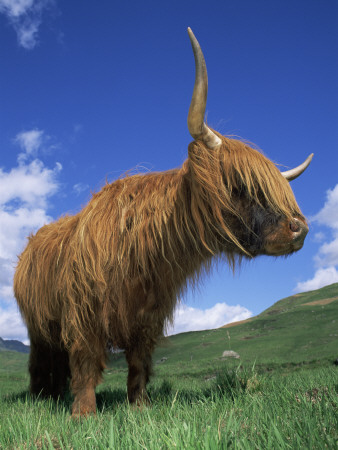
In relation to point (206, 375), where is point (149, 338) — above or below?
above

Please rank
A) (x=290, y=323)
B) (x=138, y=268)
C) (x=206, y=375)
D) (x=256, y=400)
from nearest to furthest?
(x=256, y=400) → (x=138, y=268) → (x=206, y=375) → (x=290, y=323)

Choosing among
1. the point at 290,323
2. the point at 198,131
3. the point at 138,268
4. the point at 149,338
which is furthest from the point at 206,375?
the point at 290,323

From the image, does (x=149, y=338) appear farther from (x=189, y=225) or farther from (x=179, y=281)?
(x=189, y=225)

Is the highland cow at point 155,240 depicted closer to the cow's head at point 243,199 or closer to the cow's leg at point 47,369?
the cow's head at point 243,199

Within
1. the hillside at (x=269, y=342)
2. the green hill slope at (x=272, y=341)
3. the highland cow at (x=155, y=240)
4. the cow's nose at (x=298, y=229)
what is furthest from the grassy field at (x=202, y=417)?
the green hill slope at (x=272, y=341)

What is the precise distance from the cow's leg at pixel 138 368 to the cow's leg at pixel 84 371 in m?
0.46

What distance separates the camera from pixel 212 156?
304 cm

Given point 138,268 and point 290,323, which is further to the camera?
point 290,323

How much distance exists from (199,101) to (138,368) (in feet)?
7.79

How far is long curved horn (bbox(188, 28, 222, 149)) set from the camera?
2682 millimetres

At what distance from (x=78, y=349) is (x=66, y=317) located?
0.88 feet

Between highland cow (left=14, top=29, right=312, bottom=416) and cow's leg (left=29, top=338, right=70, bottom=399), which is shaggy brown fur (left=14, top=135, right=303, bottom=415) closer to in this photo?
highland cow (left=14, top=29, right=312, bottom=416)

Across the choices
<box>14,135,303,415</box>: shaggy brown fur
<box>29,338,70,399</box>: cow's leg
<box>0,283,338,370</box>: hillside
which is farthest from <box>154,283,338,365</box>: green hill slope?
<box>14,135,303,415</box>: shaggy brown fur

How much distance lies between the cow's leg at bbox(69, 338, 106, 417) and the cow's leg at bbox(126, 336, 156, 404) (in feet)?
1.51
